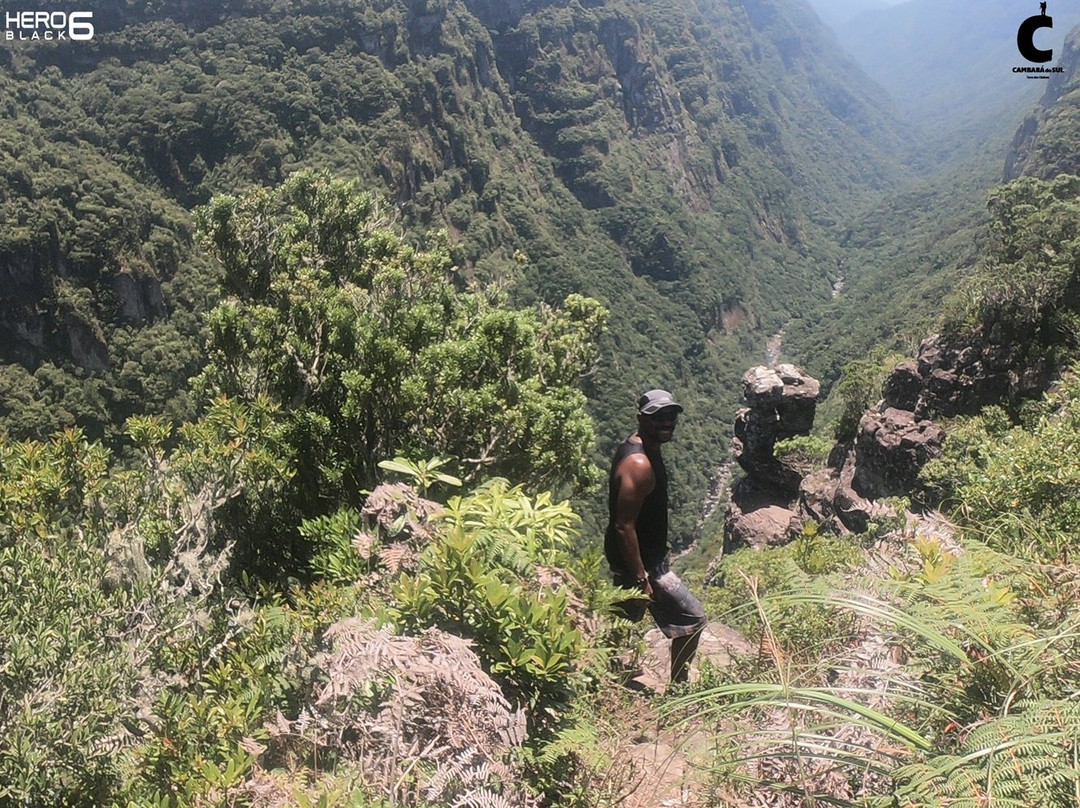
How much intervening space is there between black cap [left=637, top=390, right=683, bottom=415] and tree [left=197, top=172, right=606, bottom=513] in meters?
1.75

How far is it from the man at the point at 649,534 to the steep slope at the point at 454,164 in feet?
32.4

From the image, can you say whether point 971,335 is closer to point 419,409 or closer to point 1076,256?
point 1076,256

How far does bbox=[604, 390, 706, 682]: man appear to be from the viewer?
4004 mm

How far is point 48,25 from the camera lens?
218 ft

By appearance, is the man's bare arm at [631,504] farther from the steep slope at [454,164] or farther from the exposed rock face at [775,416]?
the exposed rock face at [775,416]

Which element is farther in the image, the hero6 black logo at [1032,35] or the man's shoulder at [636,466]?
the hero6 black logo at [1032,35]

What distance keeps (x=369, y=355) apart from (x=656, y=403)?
10.9 ft

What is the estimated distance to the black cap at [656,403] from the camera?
13.4ft

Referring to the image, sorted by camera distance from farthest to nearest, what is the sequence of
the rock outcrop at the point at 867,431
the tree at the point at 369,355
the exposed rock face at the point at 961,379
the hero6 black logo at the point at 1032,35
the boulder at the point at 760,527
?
the boulder at the point at 760,527, the rock outcrop at the point at 867,431, the exposed rock face at the point at 961,379, the hero6 black logo at the point at 1032,35, the tree at the point at 369,355

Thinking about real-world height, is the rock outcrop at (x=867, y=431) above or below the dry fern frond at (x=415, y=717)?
below

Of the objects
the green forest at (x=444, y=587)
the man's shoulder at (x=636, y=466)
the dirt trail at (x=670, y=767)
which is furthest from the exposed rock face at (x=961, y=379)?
the dirt trail at (x=670, y=767)

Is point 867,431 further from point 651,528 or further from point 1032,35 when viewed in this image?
point 651,528

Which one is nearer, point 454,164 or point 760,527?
point 760,527

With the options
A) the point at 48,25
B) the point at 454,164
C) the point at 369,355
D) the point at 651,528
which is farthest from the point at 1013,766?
the point at 454,164
